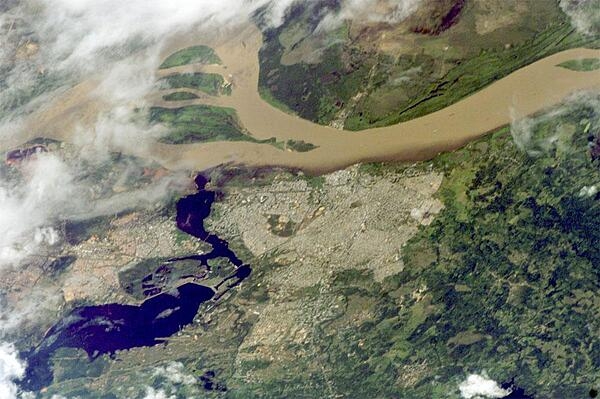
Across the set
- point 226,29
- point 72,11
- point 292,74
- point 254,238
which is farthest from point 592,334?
point 72,11

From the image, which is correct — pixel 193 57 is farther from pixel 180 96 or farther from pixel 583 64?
pixel 583 64

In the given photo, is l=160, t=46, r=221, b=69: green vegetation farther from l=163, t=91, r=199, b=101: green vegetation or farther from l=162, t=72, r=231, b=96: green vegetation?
l=163, t=91, r=199, b=101: green vegetation

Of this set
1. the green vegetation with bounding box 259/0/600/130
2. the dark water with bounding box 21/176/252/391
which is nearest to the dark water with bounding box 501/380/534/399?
the dark water with bounding box 21/176/252/391

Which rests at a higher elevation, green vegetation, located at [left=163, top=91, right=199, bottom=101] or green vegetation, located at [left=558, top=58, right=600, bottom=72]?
green vegetation, located at [left=163, top=91, right=199, bottom=101]

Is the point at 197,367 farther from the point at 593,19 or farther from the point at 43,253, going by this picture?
the point at 593,19

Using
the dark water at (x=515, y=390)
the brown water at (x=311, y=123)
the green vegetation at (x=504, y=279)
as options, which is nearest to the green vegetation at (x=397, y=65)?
the brown water at (x=311, y=123)

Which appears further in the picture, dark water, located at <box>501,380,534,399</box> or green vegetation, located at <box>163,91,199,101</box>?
dark water, located at <box>501,380,534,399</box>

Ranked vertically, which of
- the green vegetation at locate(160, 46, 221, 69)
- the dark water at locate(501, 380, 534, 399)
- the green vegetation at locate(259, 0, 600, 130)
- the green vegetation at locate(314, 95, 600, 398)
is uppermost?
the green vegetation at locate(160, 46, 221, 69)

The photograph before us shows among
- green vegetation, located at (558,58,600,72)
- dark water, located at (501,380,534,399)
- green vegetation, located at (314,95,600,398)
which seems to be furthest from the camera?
dark water, located at (501,380,534,399)

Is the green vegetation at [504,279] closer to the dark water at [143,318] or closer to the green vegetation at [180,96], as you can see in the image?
the dark water at [143,318]
